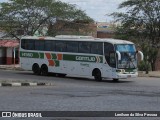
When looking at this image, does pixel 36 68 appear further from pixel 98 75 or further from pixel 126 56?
pixel 126 56

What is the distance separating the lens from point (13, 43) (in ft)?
197

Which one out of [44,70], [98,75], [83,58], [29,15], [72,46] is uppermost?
[29,15]

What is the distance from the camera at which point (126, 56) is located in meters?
31.2

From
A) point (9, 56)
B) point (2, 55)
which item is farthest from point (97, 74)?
point (2, 55)

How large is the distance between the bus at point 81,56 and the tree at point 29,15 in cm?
1180

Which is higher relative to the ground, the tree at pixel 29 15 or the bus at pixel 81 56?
the tree at pixel 29 15

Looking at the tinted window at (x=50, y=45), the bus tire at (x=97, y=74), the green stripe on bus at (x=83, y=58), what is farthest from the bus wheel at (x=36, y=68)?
the bus tire at (x=97, y=74)

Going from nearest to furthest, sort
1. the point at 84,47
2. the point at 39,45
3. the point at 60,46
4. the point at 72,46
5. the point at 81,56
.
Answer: the point at 84,47 → the point at 81,56 → the point at 72,46 → the point at 60,46 → the point at 39,45

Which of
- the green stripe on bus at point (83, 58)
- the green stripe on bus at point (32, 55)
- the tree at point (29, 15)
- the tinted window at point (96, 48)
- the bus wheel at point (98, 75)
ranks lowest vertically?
the bus wheel at point (98, 75)

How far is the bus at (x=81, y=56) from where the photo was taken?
31031 millimetres

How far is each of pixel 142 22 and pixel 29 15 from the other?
1243cm

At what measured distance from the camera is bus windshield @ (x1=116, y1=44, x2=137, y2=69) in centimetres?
3097

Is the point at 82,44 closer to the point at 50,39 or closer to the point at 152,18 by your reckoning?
the point at 50,39

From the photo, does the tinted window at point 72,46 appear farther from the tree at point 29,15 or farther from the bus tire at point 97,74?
the tree at point 29,15
